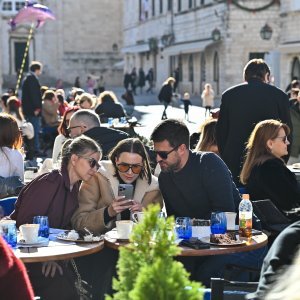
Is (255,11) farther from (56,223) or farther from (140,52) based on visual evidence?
(56,223)

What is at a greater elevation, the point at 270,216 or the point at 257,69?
the point at 257,69

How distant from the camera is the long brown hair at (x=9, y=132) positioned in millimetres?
7590

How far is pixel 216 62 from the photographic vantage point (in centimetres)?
4141

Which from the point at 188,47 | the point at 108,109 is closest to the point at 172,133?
the point at 108,109

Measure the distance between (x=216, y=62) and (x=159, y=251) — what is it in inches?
1551

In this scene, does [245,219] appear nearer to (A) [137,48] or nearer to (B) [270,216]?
(B) [270,216]

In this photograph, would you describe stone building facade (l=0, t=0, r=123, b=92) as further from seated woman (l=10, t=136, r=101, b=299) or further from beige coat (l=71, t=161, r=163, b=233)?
seated woman (l=10, t=136, r=101, b=299)

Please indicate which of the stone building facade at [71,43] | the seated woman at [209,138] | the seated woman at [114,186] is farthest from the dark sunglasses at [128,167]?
the stone building facade at [71,43]

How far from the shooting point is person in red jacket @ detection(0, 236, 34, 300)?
3.25m

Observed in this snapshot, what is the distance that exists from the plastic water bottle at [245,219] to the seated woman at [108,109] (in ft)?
31.3

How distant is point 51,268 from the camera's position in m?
5.54

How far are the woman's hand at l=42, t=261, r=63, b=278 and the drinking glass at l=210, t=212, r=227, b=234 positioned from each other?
3.43ft

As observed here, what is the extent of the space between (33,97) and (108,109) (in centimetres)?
247

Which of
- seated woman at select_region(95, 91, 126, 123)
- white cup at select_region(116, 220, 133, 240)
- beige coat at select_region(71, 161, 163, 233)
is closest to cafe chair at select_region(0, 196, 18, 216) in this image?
beige coat at select_region(71, 161, 163, 233)
